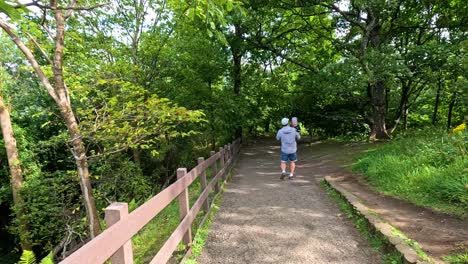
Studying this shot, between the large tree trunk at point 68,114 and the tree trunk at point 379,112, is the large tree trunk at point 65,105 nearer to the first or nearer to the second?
the large tree trunk at point 68,114

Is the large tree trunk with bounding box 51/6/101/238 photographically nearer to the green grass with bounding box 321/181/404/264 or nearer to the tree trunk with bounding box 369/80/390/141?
the green grass with bounding box 321/181/404/264

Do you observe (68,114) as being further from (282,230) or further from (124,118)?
(282,230)

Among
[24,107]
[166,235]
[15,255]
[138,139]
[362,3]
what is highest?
[362,3]

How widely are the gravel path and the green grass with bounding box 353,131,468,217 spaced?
138 centimetres

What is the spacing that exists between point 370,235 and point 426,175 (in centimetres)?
253

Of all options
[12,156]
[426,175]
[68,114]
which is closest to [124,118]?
[68,114]

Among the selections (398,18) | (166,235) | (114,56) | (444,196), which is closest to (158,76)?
(114,56)

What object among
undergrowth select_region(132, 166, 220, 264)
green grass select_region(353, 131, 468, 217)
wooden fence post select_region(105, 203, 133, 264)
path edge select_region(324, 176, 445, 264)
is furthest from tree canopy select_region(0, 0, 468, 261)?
green grass select_region(353, 131, 468, 217)

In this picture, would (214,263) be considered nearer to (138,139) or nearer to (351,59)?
(138,139)

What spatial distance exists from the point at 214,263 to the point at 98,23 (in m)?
8.78

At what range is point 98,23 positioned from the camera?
32.1 feet

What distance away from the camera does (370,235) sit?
4.36 metres

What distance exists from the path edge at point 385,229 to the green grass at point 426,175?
3.08 feet

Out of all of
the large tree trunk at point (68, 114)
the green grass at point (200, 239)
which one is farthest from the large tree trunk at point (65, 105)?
the green grass at point (200, 239)
